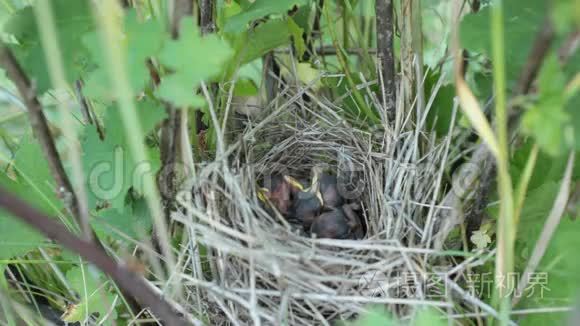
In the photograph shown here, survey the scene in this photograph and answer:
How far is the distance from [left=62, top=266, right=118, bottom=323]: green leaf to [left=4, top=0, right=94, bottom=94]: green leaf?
37 cm

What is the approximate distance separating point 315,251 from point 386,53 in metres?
0.38

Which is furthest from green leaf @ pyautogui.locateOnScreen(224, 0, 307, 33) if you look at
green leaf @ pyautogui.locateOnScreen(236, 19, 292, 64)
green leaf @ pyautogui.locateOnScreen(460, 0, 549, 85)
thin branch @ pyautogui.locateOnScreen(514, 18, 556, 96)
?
thin branch @ pyautogui.locateOnScreen(514, 18, 556, 96)

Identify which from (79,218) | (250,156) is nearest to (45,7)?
(79,218)

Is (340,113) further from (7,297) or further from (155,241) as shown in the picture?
(7,297)

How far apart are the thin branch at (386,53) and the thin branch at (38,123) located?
21.9 inches

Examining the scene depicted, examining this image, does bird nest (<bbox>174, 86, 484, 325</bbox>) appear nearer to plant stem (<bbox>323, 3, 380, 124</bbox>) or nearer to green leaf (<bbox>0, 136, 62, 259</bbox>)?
plant stem (<bbox>323, 3, 380, 124</bbox>)

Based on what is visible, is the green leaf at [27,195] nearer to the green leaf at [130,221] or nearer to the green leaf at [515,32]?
the green leaf at [130,221]

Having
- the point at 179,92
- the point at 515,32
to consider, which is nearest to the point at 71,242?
the point at 179,92

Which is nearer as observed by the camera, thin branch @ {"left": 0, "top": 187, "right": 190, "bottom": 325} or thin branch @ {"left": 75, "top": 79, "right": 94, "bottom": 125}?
thin branch @ {"left": 0, "top": 187, "right": 190, "bottom": 325}

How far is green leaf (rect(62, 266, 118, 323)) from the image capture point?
937mm

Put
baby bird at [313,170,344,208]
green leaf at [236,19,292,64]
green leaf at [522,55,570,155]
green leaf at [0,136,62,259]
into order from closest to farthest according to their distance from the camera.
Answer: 1. green leaf at [522,55,570,155]
2. green leaf at [0,136,62,259]
3. green leaf at [236,19,292,64]
4. baby bird at [313,170,344,208]

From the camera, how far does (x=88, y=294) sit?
0.96 m

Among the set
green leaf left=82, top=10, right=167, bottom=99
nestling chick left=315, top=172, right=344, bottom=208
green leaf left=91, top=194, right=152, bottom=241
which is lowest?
nestling chick left=315, top=172, right=344, bottom=208

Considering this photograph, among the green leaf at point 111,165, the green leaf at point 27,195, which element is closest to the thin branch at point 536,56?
the green leaf at point 111,165
